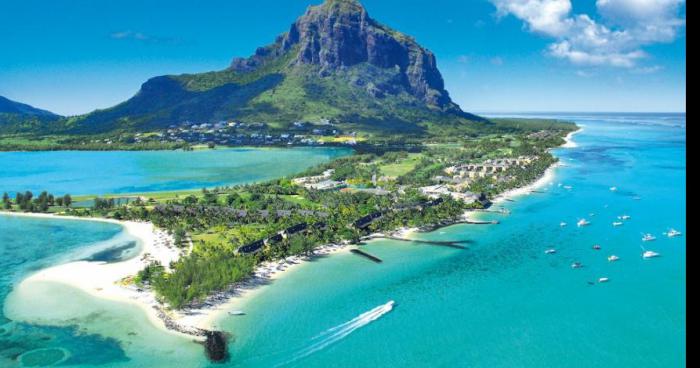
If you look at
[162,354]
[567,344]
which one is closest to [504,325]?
[567,344]

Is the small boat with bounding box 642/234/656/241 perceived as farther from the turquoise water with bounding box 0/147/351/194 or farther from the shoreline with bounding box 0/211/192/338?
the turquoise water with bounding box 0/147/351/194

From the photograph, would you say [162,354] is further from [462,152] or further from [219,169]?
[462,152]

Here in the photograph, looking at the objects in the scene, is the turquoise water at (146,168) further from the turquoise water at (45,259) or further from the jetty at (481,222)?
the jetty at (481,222)

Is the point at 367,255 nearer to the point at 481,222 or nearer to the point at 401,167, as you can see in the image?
the point at 481,222

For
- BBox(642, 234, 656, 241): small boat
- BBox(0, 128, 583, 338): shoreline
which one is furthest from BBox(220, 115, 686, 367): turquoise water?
BBox(0, 128, 583, 338): shoreline

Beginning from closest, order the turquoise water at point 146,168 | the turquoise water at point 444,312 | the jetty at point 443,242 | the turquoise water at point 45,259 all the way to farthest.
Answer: the turquoise water at point 444,312, the turquoise water at point 45,259, the jetty at point 443,242, the turquoise water at point 146,168

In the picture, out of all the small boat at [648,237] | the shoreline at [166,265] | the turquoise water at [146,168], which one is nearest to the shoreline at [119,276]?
the shoreline at [166,265]
